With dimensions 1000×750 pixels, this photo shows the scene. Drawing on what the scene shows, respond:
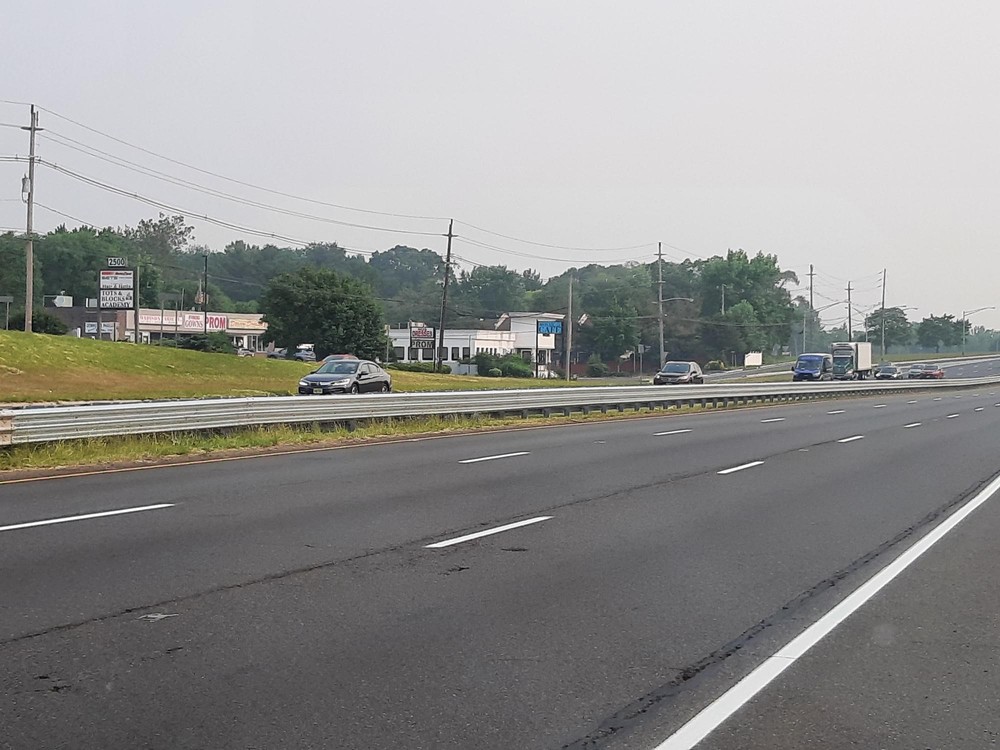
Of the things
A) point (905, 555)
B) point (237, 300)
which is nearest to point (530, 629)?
point (905, 555)

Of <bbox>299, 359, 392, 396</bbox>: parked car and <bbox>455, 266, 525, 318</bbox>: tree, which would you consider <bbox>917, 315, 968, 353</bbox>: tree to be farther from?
<bbox>299, 359, 392, 396</bbox>: parked car

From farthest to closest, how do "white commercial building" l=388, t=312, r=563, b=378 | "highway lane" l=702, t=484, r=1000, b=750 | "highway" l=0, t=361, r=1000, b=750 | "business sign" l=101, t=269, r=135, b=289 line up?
"white commercial building" l=388, t=312, r=563, b=378 → "business sign" l=101, t=269, r=135, b=289 → "highway" l=0, t=361, r=1000, b=750 → "highway lane" l=702, t=484, r=1000, b=750

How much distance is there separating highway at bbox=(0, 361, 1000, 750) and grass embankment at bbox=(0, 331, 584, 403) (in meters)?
28.3

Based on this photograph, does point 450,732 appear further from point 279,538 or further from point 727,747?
point 279,538

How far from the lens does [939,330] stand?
18450 centimetres

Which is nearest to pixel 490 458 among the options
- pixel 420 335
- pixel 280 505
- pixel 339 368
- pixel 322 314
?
pixel 280 505

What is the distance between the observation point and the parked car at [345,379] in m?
37.0

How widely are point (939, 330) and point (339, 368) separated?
166 m

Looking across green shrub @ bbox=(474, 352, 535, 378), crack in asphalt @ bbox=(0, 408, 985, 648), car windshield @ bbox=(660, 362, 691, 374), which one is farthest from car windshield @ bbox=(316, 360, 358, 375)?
green shrub @ bbox=(474, 352, 535, 378)

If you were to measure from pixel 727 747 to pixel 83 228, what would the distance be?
139m

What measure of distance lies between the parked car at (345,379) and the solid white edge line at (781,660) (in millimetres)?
27500

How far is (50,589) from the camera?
804 centimetres

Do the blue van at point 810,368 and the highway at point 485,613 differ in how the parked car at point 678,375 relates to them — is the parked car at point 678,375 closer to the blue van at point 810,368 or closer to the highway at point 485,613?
the blue van at point 810,368

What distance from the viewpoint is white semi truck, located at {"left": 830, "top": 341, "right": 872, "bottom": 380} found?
3248 inches
